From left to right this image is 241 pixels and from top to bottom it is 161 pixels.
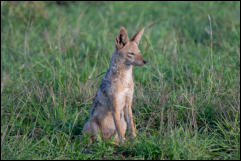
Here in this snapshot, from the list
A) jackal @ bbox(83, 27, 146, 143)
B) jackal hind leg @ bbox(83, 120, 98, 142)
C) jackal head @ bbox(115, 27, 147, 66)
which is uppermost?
jackal head @ bbox(115, 27, 147, 66)

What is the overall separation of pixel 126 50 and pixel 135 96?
3.58 feet

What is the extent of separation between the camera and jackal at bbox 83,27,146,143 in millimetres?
4582

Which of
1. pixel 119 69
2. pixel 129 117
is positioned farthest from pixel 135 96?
pixel 119 69

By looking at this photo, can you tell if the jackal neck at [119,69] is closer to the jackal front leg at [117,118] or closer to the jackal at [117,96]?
the jackal at [117,96]

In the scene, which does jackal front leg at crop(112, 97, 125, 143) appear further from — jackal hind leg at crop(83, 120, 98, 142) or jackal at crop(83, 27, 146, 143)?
Result: jackal hind leg at crop(83, 120, 98, 142)

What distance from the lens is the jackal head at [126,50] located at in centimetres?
462

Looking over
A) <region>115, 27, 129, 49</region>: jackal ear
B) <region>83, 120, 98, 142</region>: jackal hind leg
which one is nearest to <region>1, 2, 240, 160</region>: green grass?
<region>83, 120, 98, 142</region>: jackal hind leg

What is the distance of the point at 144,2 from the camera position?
11.2 meters

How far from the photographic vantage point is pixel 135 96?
5586 mm

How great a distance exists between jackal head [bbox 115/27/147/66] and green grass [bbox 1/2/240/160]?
612mm

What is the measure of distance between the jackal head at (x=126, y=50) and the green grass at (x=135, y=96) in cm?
61

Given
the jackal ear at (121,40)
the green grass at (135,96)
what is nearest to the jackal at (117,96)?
the jackal ear at (121,40)

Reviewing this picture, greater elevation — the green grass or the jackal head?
the jackal head

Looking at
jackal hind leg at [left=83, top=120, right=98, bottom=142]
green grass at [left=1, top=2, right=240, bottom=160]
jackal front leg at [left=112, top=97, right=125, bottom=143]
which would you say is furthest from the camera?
jackal hind leg at [left=83, top=120, right=98, bottom=142]
